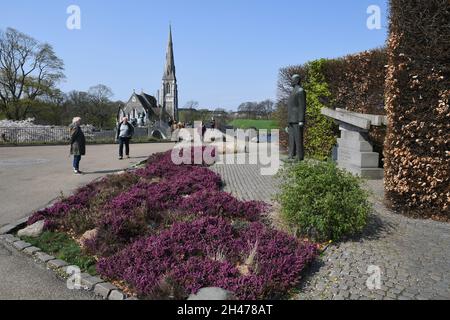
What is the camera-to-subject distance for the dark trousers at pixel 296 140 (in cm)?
999

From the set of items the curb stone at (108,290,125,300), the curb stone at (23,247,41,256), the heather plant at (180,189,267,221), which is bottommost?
the curb stone at (108,290,125,300)

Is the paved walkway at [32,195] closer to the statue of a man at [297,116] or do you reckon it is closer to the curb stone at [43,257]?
the curb stone at [43,257]

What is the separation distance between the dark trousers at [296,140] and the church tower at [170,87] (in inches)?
3667

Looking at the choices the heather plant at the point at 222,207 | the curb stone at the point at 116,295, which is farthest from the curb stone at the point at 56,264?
the heather plant at the point at 222,207

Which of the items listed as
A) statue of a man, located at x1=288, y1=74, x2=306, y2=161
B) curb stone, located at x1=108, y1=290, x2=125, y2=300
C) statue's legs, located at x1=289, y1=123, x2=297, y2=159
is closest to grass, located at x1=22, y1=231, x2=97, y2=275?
curb stone, located at x1=108, y1=290, x2=125, y2=300

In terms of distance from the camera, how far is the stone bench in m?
10.3

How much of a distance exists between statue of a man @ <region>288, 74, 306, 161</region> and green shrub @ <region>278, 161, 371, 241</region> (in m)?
3.93

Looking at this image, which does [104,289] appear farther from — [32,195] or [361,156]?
[361,156]

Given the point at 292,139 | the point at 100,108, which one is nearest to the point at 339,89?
the point at 292,139

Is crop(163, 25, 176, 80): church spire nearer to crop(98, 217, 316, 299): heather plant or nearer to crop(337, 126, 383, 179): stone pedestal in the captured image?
crop(337, 126, 383, 179): stone pedestal

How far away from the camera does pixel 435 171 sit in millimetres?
6512

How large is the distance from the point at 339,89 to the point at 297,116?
5.64 m

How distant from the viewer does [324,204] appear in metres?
5.39
